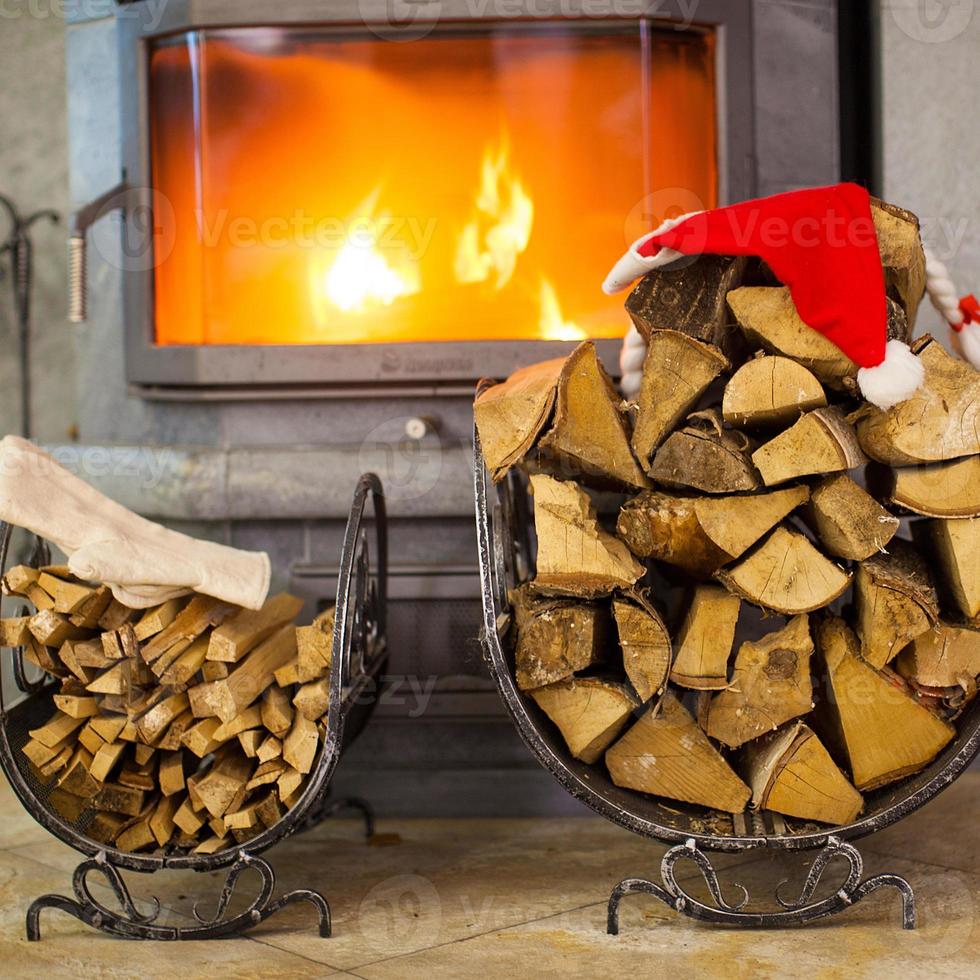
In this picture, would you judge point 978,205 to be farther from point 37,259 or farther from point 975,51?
point 37,259

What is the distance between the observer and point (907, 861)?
1927 mm

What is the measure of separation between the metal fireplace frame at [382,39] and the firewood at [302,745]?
702 millimetres

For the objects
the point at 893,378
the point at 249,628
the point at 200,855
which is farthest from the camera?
the point at 249,628

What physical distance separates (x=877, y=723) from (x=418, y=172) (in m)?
1.22

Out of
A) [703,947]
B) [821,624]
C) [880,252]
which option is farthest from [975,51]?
[703,947]

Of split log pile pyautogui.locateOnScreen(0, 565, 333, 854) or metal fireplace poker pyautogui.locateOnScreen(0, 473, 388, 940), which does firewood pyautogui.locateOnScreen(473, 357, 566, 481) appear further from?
split log pile pyautogui.locateOnScreen(0, 565, 333, 854)

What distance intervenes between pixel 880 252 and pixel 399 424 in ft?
2.94

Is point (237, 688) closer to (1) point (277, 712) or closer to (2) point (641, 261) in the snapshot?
(1) point (277, 712)

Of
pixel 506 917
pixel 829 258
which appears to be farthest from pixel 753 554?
pixel 506 917

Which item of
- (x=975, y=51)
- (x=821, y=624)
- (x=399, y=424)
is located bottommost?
(x=821, y=624)

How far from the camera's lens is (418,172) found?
2285 millimetres

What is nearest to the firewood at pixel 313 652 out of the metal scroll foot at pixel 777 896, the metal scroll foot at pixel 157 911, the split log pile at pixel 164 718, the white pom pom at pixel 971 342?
the split log pile at pixel 164 718

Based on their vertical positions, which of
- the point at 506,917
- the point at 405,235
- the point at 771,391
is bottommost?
the point at 506,917

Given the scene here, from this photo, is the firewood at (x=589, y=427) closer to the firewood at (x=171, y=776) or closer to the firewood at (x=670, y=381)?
the firewood at (x=670, y=381)
